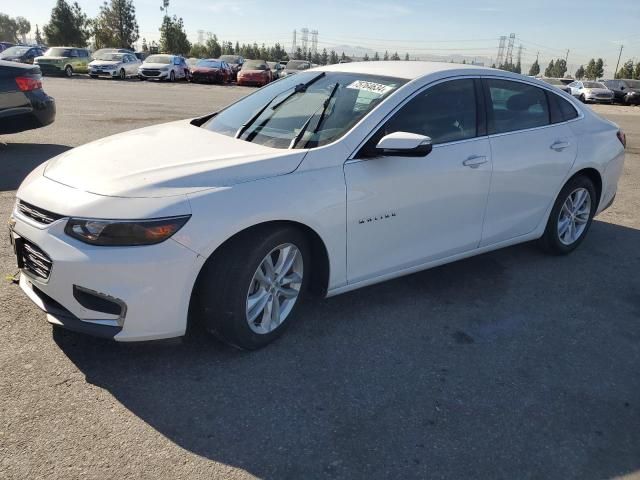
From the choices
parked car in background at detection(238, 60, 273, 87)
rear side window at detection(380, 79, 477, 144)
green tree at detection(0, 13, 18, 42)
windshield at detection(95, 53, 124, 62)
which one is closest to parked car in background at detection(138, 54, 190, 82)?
windshield at detection(95, 53, 124, 62)

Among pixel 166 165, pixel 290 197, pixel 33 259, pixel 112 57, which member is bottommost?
pixel 112 57

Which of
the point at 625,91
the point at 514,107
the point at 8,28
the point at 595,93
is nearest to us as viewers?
the point at 514,107

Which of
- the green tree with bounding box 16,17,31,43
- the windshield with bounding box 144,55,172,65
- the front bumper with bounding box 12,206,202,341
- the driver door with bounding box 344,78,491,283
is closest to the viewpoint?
the front bumper with bounding box 12,206,202,341

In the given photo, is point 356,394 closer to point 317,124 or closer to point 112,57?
point 317,124

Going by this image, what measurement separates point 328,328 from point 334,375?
0.55 metres

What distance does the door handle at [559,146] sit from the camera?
15.3 feet

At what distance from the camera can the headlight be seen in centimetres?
277

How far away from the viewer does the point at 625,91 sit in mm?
36844

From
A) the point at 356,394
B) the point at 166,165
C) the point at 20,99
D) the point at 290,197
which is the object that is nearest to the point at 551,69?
the point at 20,99

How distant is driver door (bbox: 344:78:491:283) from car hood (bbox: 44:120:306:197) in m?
0.53

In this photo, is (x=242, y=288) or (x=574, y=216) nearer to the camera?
(x=242, y=288)

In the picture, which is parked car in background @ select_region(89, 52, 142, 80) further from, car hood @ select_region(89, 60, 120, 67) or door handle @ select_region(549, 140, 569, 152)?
door handle @ select_region(549, 140, 569, 152)

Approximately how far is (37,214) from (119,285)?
690mm

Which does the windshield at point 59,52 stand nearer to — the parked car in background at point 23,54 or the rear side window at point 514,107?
the parked car in background at point 23,54
